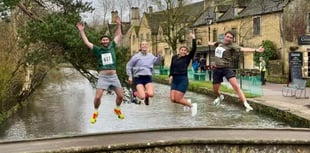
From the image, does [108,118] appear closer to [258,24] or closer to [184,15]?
[258,24]

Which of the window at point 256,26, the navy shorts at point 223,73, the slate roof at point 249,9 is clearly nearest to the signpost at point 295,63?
the slate roof at point 249,9

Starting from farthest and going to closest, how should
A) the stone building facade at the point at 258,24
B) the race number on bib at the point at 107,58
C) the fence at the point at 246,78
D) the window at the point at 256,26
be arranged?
the window at the point at 256,26 < the stone building facade at the point at 258,24 < the fence at the point at 246,78 < the race number on bib at the point at 107,58

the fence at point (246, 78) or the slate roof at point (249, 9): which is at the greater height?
the slate roof at point (249, 9)

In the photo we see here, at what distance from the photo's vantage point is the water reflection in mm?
24109

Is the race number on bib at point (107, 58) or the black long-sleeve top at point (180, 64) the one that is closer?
the race number on bib at point (107, 58)

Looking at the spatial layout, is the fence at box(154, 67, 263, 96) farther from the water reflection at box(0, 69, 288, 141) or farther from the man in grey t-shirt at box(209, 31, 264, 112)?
the man in grey t-shirt at box(209, 31, 264, 112)

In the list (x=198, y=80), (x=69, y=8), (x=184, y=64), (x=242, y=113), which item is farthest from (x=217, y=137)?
(x=198, y=80)

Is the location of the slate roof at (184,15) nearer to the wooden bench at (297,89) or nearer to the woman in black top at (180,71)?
the wooden bench at (297,89)

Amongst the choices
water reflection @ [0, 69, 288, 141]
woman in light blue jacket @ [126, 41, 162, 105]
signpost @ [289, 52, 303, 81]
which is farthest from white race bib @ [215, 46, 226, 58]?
signpost @ [289, 52, 303, 81]

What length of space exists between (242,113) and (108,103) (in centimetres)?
1030

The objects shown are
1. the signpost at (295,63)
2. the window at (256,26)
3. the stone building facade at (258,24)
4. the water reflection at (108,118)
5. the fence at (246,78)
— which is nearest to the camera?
the water reflection at (108,118)

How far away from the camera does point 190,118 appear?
26.9 metres

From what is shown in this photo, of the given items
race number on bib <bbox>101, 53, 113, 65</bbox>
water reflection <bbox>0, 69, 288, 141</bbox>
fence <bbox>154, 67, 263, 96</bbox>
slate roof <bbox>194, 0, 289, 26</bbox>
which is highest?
slate roof <bbox>194, 0, 289, 26</bbox>

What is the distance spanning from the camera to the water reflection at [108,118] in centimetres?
2411
